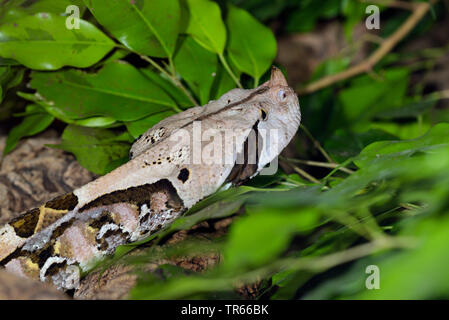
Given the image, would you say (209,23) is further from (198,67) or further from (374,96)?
(374,96)

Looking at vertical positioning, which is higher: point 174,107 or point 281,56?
point 281,56

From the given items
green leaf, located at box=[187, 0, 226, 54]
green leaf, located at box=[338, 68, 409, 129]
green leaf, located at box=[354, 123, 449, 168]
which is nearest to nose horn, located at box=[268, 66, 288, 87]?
green leaf, located at box=[187, 0, 226, 54]

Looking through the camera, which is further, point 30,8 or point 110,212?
point 30,8

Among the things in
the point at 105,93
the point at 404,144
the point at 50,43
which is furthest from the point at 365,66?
the point at 50,43

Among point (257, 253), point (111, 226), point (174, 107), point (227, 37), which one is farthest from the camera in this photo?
point (227, 37)

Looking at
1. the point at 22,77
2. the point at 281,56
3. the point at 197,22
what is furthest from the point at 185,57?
the point at 281,56

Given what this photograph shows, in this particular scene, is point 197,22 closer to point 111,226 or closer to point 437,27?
point 111,226
